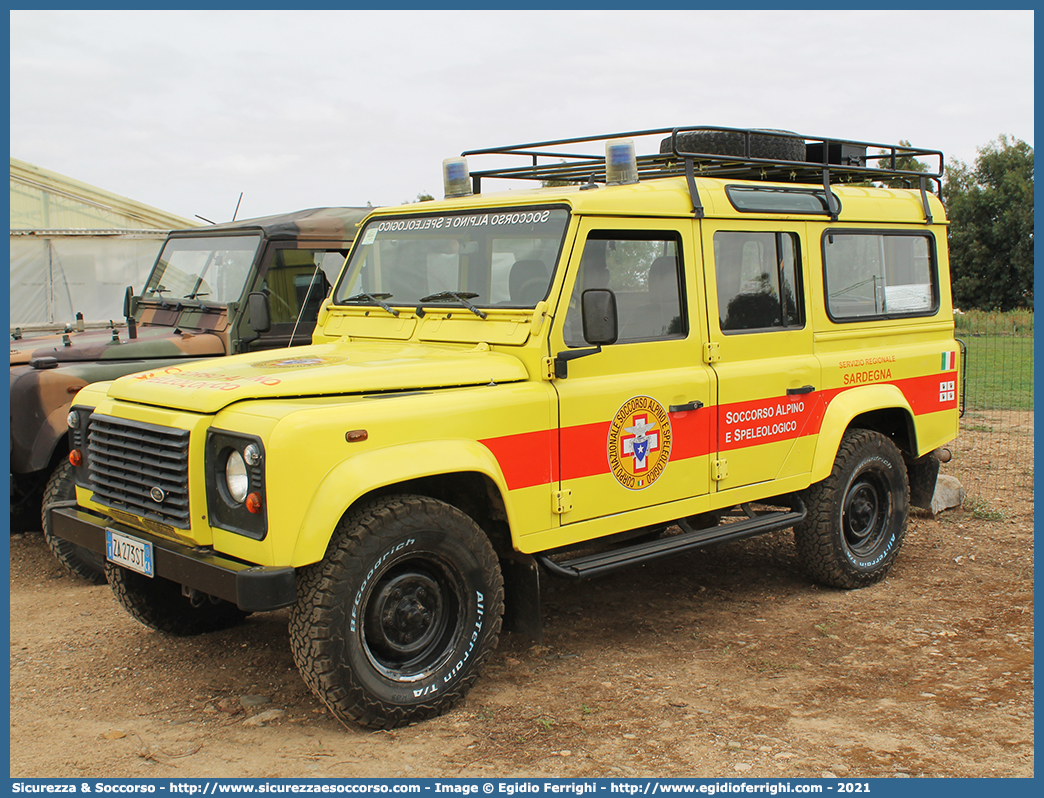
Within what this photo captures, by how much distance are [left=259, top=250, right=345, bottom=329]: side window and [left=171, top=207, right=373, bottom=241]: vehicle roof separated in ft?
0.46

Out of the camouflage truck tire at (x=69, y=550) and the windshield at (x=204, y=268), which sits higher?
the windshield at (x=204, y=268)

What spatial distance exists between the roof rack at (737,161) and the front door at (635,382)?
475 mm

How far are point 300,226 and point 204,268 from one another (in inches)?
33.8

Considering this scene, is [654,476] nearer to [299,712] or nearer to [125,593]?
[299,712]

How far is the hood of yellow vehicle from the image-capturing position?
4016 mm

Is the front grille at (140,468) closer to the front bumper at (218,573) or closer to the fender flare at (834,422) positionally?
the front bumper at (218,573)

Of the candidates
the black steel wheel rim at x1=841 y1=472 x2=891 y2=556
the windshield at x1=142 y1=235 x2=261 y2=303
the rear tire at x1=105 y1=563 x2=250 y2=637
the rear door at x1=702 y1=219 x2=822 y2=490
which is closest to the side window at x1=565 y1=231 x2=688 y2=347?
the rear door at x1=702 y1=219 x2=822 y2=490

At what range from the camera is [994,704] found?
432 centimetres

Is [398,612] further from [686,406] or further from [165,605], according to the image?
[686,406]

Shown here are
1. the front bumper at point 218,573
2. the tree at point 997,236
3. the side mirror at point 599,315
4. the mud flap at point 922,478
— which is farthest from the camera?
the tree at point 997,236

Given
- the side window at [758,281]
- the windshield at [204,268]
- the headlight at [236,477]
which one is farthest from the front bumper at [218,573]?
the windshield at [204,268]

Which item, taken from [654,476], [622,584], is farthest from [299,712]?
[622,584]

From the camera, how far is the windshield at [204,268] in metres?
7.45

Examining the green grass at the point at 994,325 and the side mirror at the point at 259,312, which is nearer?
the side mirror at the point at 259,312
